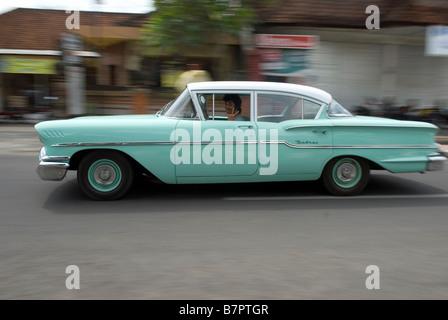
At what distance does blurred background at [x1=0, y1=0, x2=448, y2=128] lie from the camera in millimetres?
13117

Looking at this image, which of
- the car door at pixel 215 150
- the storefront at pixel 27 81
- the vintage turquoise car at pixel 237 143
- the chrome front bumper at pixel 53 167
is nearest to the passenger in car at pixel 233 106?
the vintage turquoise car at pixel 237 143

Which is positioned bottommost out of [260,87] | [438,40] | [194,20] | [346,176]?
[346,176]

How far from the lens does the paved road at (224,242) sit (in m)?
3.22

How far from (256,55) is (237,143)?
375 inches

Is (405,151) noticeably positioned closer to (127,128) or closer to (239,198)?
(239,198)

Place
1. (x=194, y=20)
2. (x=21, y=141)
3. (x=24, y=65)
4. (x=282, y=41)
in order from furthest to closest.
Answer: (x=24, y=65) < (x=282, y=41) < (x=194, y=20) < (x=21, y=141)

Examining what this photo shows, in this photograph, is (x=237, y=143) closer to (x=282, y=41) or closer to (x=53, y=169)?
(x=53, y=169)

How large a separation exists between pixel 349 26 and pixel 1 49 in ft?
45.4

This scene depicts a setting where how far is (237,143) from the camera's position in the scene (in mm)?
5359

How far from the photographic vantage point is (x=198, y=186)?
630cm

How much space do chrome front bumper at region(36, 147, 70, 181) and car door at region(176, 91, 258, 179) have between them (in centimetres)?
132

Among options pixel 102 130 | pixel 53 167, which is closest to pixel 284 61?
pixel 102 130

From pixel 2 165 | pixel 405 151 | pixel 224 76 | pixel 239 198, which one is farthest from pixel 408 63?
pixel 2 165

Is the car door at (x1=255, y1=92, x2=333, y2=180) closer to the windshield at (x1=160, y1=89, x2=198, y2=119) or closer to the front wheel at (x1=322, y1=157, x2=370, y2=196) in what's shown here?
the front wheel at (x1=322, y1=157, x2=370, y2=196)
